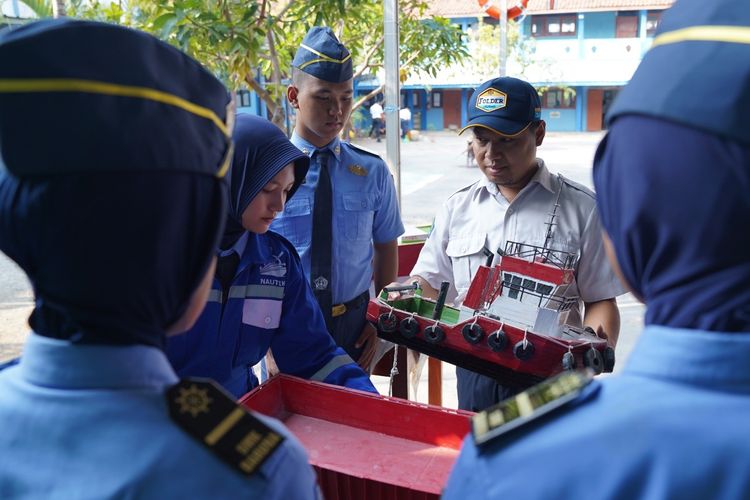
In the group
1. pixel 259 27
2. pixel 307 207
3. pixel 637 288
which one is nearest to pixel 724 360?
pixel 637 288

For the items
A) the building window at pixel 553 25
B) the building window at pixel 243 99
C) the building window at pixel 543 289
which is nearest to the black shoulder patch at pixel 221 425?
the building window at pixel 543 289

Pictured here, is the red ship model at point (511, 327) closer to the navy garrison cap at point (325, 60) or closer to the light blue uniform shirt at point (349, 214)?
the light blue uniform shirt at point (349, 214)

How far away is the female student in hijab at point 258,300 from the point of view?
177 cm

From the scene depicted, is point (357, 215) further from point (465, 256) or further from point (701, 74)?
point (701, 74)

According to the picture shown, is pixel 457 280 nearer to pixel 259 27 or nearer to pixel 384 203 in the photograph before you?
pixel 384 203

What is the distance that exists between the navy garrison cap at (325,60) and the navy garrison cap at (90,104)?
211 cm

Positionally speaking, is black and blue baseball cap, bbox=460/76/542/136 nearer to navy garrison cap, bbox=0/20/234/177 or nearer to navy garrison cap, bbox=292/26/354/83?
navy garrison cap, bbox=292/26/354/83

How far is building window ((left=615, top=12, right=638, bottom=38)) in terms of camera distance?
2427 cm

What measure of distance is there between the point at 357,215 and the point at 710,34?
7.26ft

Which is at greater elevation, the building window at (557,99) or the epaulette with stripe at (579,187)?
the epaulette with stripe at (579,187)

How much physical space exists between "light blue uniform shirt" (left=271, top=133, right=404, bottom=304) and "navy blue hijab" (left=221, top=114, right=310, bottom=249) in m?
0.88

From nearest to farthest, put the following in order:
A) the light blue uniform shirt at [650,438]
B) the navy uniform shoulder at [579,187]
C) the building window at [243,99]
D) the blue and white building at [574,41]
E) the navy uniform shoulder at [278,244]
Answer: the light blue uniform shirt at [650,438] → the navy uniform shoulder at [278,244] → the navy uniform shoulder at [579,187] → the building window at [243,99] → the blue and white building at [574,41]

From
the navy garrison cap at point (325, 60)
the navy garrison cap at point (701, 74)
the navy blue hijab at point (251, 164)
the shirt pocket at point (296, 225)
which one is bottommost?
the shirt pocket at point (296, 225)

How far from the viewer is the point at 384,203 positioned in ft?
10.1
